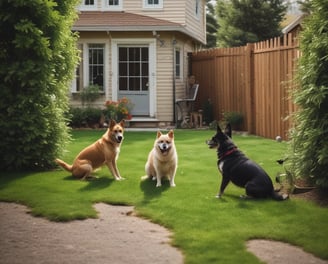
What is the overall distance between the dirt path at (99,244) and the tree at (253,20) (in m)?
28.6

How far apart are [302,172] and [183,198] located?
170 cm

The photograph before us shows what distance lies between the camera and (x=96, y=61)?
1962 cm

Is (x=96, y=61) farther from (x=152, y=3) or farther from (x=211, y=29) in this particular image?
(x=211, y=29)

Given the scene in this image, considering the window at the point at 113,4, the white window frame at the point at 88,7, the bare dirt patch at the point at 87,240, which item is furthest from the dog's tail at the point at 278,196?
the white window frame at the point at 88,7

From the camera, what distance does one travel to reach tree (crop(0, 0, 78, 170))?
9.23 m

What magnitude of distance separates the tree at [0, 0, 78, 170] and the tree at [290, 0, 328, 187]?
171 inches

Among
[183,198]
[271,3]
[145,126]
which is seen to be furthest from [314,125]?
[271,3]

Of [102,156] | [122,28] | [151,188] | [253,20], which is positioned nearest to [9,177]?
[102,156]

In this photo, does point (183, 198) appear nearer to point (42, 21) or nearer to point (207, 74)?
point (42, 21)

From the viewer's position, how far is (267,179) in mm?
7113

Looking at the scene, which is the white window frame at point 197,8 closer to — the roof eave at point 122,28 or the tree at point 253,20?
the roof eave at point 122,28

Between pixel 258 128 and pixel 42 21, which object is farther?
pixel 258 128

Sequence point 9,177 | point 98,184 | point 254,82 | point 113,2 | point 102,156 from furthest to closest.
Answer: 1. point 113,2
2. point 254,82
3. point 9,177
4. point 102,156
5. point 98,184

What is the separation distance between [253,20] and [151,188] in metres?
27.9
